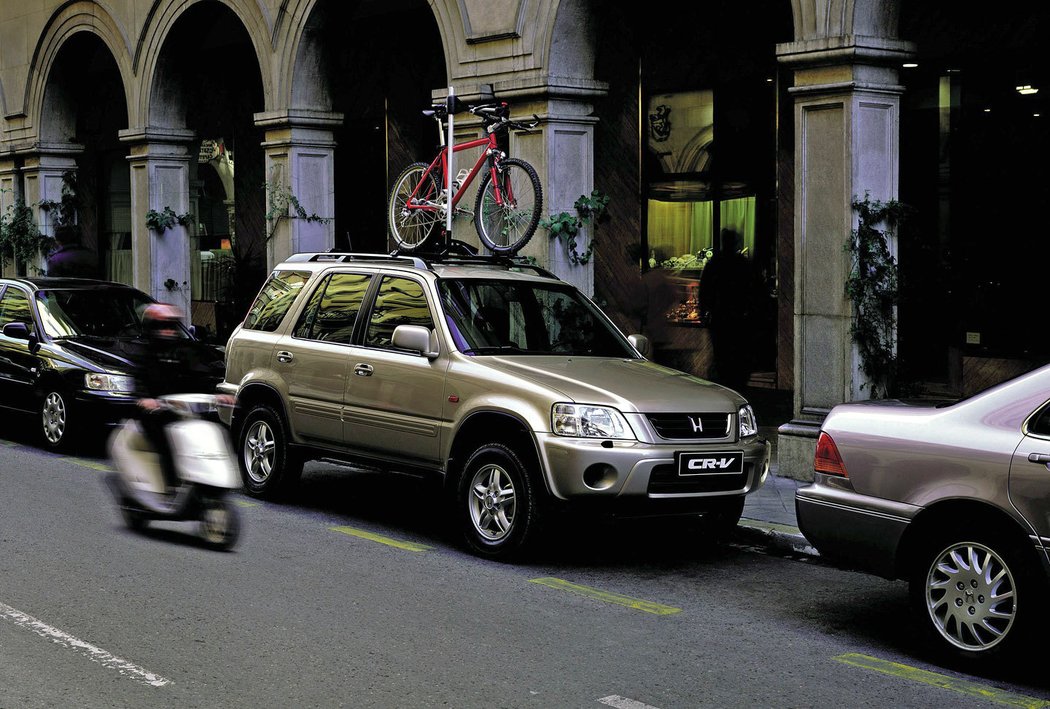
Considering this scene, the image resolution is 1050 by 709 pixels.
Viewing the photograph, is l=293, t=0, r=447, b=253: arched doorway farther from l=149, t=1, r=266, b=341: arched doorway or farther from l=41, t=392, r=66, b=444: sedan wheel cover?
l=41, t=392, r=66, b=444: sedan wheel cover

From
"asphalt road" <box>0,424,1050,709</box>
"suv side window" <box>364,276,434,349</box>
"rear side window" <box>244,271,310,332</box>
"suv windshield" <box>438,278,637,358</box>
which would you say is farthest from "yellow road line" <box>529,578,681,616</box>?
"rear side window" <box>244,271,310,332</box>

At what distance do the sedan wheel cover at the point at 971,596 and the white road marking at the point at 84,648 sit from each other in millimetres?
3606

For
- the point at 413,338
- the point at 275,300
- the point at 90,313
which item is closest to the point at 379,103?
the point at 90,313

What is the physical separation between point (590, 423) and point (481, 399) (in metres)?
0.83

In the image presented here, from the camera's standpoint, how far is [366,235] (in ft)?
73.3

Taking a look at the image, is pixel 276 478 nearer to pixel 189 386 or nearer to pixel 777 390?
pixel 189 386

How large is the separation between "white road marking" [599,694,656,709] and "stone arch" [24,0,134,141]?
18971 millimetres

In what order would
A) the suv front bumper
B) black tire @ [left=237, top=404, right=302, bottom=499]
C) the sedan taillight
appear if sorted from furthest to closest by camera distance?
black tire @ [left=237, top=404, right=302, bottom=499] → the suv front bumper → the sedan taillight

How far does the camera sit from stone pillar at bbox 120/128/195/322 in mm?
21312

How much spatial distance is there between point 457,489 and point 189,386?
6.12ft

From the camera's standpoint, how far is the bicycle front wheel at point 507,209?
13539 mm

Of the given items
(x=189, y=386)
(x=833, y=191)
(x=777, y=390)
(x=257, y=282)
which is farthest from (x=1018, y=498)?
(x=257, y=282)

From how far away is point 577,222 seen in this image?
14461mm

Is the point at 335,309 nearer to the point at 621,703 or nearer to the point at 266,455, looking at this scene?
the point at 266,455
